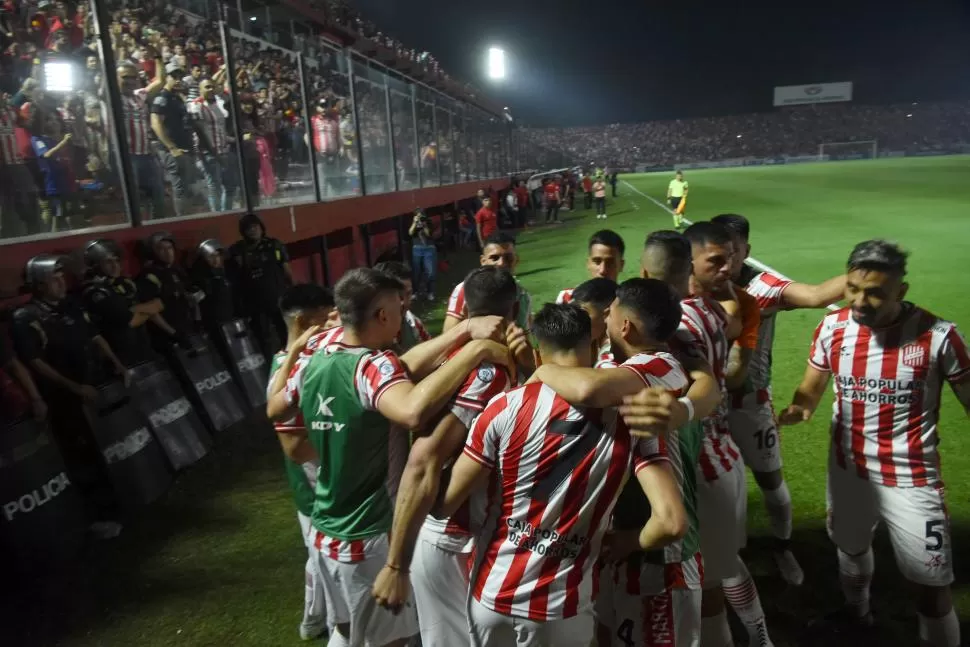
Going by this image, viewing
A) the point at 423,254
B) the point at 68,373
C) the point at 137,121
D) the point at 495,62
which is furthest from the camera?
the point at 495,62

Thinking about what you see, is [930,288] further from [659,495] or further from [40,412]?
[40,412]

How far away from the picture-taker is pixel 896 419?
3.23 metres

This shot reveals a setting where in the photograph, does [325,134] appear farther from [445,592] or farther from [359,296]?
[445,592]

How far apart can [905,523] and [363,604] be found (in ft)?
8.17

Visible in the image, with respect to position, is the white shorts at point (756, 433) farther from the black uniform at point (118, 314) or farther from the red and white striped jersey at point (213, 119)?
the red and white striped jersey at point (213, 119)

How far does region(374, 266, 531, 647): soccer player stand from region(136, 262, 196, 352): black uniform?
4844 millimetres

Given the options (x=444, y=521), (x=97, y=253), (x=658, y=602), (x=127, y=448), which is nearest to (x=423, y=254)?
(x=97, y=253)

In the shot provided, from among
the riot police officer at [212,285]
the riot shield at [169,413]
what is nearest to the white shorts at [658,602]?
the riot shield at [169,413]

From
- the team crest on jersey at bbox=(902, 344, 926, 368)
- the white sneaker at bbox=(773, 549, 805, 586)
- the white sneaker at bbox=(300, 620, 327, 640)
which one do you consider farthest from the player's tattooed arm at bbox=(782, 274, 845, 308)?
the white sneaker at bbox=(300, 620, 327, 640)

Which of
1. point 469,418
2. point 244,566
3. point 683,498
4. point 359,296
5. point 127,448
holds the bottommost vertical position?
point 244,566

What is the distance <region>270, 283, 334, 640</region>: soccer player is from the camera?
10.3ft

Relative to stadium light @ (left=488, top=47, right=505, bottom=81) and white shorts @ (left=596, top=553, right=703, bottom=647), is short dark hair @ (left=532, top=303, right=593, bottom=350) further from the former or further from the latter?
stadium light @ (left=488, top=47, right=505, bottom=81)

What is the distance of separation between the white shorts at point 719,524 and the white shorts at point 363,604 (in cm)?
136

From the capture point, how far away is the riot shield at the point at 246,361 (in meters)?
7.52
